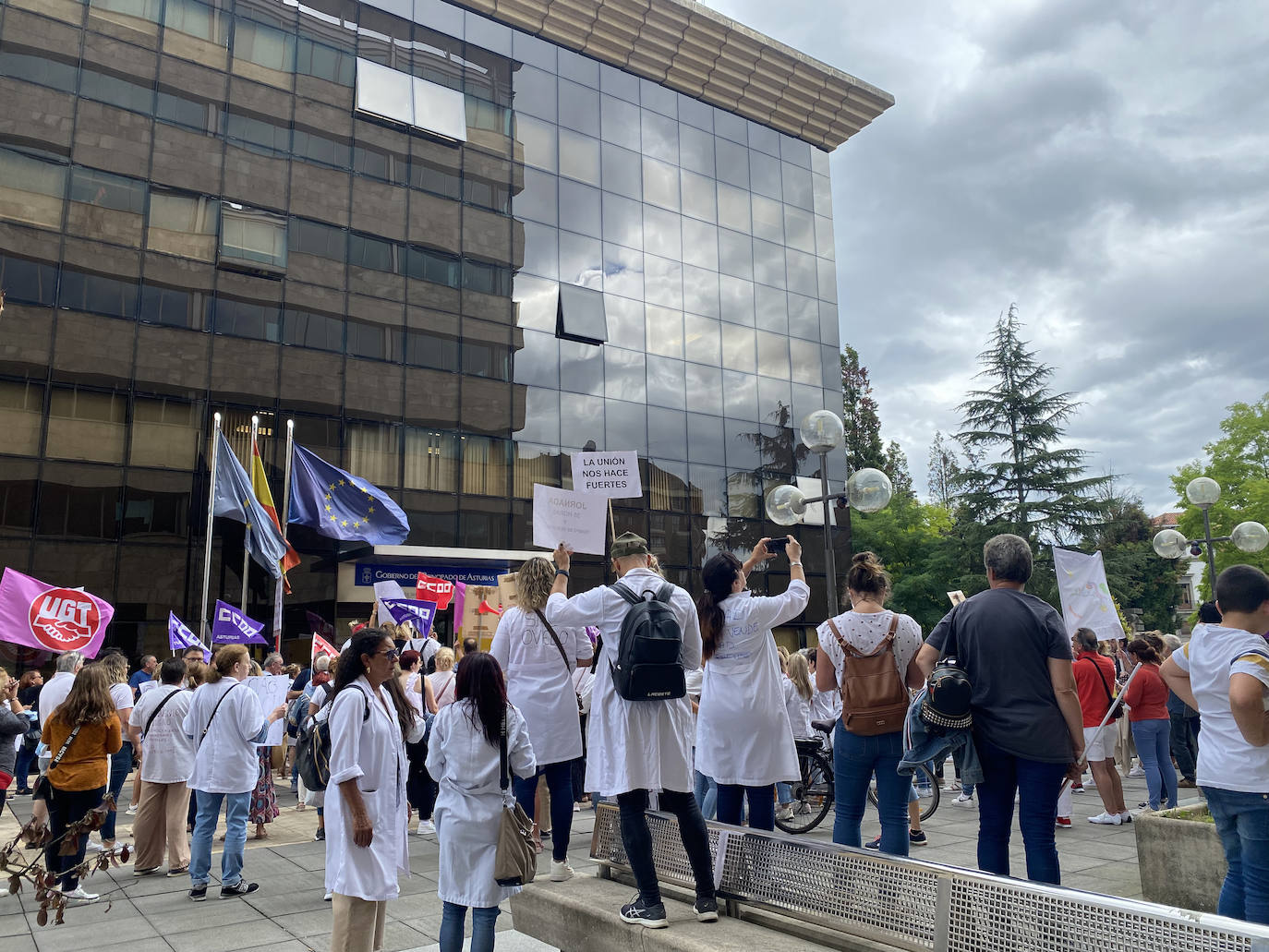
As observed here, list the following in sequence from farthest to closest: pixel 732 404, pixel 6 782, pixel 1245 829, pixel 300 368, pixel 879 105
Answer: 1. pixel 879 105
2. pixel 732 404
3. pixel 300 368
4. pixel 6 782
5. pixel 1245 829

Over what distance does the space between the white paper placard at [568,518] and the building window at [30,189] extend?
18587 millimetres

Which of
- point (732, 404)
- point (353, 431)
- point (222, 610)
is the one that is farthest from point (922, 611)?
point (222, 610)

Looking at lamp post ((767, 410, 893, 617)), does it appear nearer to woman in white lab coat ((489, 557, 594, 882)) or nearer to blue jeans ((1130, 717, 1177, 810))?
blue jeans ((1130, 717, 1177, 810))

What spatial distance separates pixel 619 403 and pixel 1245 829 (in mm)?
24584

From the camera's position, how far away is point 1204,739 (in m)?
4.24

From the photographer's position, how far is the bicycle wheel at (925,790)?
30.2 feet

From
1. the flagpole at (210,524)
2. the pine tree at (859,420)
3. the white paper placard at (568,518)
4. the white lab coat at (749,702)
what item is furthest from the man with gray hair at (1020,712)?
the pine tree at (859,420)

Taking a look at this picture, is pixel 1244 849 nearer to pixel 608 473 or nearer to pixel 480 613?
pixel 608 473

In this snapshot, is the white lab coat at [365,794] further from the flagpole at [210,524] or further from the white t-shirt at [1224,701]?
the flagpole at [210,524]

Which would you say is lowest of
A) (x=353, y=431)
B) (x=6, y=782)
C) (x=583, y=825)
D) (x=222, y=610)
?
(x=583, y=825)

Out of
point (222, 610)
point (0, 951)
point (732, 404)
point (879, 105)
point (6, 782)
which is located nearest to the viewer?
point (0, 951)

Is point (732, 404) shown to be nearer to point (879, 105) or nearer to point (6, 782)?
point (879, 105)

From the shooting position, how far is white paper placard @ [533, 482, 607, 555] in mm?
7744

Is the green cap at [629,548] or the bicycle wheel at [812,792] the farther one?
the bicycle wheel at [812,792]
